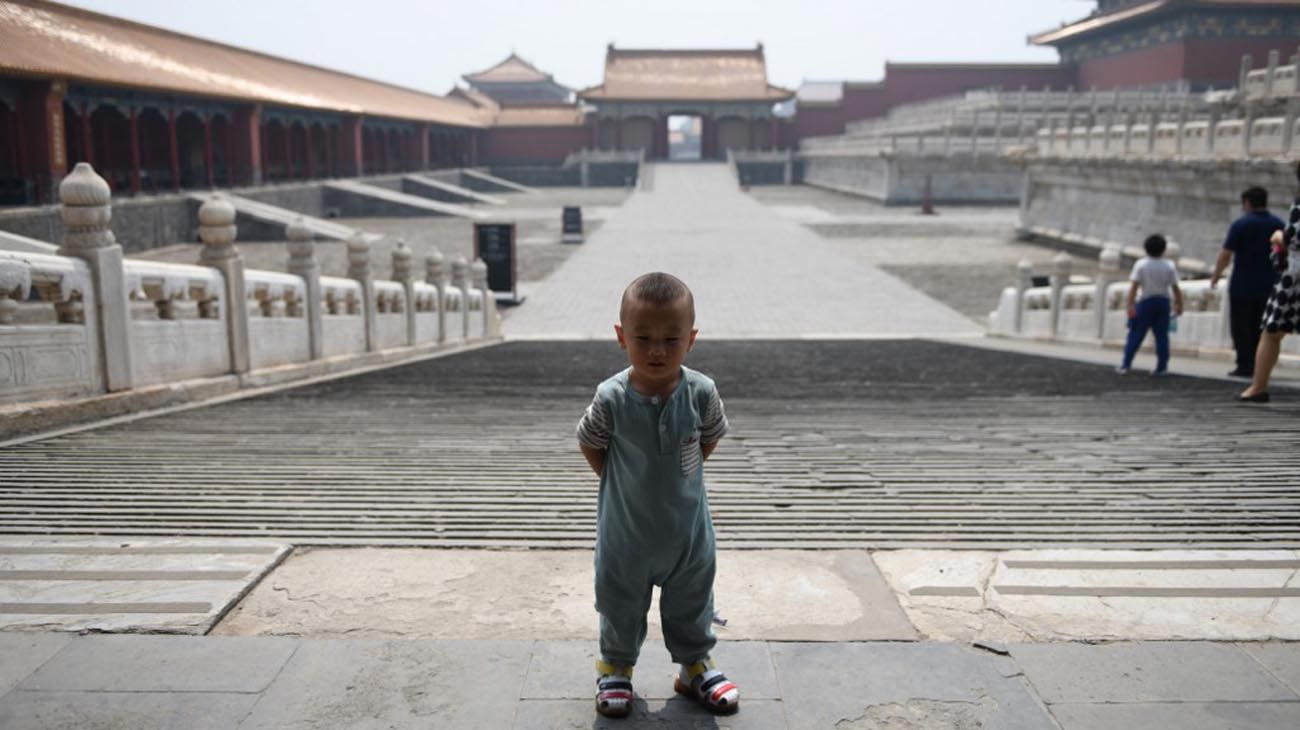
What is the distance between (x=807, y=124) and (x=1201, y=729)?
53084mm

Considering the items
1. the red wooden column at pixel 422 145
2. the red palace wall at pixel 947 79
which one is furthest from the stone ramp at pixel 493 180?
the red palace wall at pixel 947 79

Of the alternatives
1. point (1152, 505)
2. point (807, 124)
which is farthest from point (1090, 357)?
point (807, 124)

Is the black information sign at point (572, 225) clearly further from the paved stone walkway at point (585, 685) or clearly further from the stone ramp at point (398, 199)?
the paved stone walkway at point (585, 685)

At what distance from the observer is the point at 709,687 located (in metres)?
2.43

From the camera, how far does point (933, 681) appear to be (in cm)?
253

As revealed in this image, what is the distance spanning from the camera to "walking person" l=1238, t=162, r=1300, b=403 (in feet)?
19.5

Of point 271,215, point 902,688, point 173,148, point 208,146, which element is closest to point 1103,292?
point 902,688

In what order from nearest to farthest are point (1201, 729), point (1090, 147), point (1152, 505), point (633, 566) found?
point (1201, 729), point (633, 566), point (1152, 505), point (1090, 147)

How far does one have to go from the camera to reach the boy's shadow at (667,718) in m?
2.38

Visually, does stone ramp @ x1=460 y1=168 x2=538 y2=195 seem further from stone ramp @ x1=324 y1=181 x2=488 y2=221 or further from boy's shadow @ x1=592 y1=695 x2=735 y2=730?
boy's shadow @ x1=592 y1=695 x2=735 y2=730

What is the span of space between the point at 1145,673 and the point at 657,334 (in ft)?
4.83

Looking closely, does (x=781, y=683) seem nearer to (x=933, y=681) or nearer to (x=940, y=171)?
(x=933, y=681)

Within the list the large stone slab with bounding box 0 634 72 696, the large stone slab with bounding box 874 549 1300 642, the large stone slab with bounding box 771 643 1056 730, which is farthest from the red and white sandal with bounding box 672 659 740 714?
the large stone slab with bounding box 0 634 72 696

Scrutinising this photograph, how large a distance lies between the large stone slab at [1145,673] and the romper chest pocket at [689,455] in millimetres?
973
